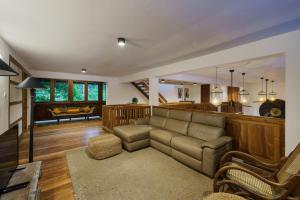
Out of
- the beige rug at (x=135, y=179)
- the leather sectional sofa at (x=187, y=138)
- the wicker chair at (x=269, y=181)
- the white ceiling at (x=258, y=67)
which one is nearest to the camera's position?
the wicker chair at (x=269, y=181)

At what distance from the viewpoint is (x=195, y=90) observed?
9.50 meters

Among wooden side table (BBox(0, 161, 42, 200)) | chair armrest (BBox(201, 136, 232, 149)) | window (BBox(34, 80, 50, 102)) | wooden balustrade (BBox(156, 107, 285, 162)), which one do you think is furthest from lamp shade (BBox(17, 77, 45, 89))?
window (BBox(34, 80, 50, 102))

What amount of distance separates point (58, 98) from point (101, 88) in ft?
8.09

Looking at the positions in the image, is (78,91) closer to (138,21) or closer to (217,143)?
(138,21)

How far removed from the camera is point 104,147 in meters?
3.10

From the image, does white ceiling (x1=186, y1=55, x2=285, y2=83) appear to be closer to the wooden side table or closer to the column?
the column

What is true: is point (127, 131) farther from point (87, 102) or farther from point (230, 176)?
point (87, 102)

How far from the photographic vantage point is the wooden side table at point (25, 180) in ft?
4.50

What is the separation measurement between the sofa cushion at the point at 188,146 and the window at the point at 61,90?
7.34m

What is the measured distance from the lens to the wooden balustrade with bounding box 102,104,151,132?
197 inches

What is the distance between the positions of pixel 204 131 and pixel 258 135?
3.25 ft

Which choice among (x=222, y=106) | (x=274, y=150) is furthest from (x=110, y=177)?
(x=222, y=106)

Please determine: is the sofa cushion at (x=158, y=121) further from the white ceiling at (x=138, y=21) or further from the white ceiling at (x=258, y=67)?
the white ceiling at (x=138, y=21)

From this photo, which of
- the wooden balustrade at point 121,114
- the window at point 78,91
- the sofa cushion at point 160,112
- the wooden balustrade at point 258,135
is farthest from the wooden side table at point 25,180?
the window at point 78,91
